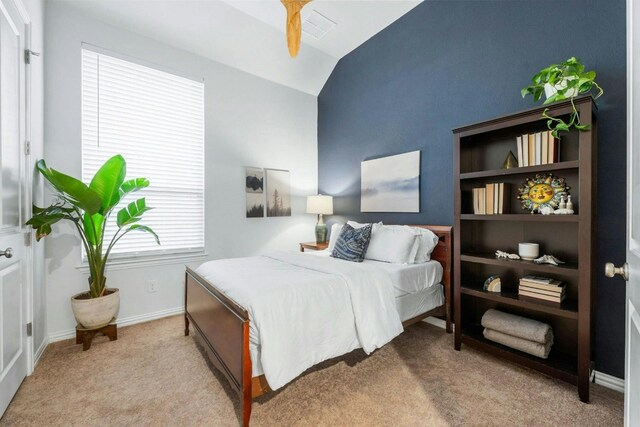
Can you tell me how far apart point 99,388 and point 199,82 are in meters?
3.14

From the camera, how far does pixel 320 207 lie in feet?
13.2

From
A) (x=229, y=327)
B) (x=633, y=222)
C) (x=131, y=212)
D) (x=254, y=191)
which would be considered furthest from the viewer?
(x=254, y=191)

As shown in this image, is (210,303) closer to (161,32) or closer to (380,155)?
(380,155)

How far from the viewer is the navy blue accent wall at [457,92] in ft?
6.22

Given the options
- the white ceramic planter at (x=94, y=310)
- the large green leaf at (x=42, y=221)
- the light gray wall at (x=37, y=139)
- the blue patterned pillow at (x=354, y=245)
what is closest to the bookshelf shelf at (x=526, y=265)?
the blue patterned pillow at (x=354, y=245)

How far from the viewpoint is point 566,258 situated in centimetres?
209

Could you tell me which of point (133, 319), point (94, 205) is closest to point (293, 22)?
point (94, 205)

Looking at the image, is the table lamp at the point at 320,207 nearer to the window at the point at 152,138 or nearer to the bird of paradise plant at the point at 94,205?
the window at the point at 152,138

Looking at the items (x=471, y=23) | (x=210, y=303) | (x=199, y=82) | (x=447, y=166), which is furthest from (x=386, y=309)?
(x=199, y=82)

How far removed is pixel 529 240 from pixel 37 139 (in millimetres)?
4031

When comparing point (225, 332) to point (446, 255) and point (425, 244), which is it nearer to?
point (425, 244)

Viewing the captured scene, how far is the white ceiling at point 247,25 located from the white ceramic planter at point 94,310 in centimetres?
267

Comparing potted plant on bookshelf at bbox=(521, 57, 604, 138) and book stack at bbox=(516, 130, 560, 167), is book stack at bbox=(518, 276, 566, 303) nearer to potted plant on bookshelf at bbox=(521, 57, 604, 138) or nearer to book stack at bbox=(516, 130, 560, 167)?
book stack at bbox=(516, 130, 560, 167)

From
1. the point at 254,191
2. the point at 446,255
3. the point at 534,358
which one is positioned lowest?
the point at 534,358
